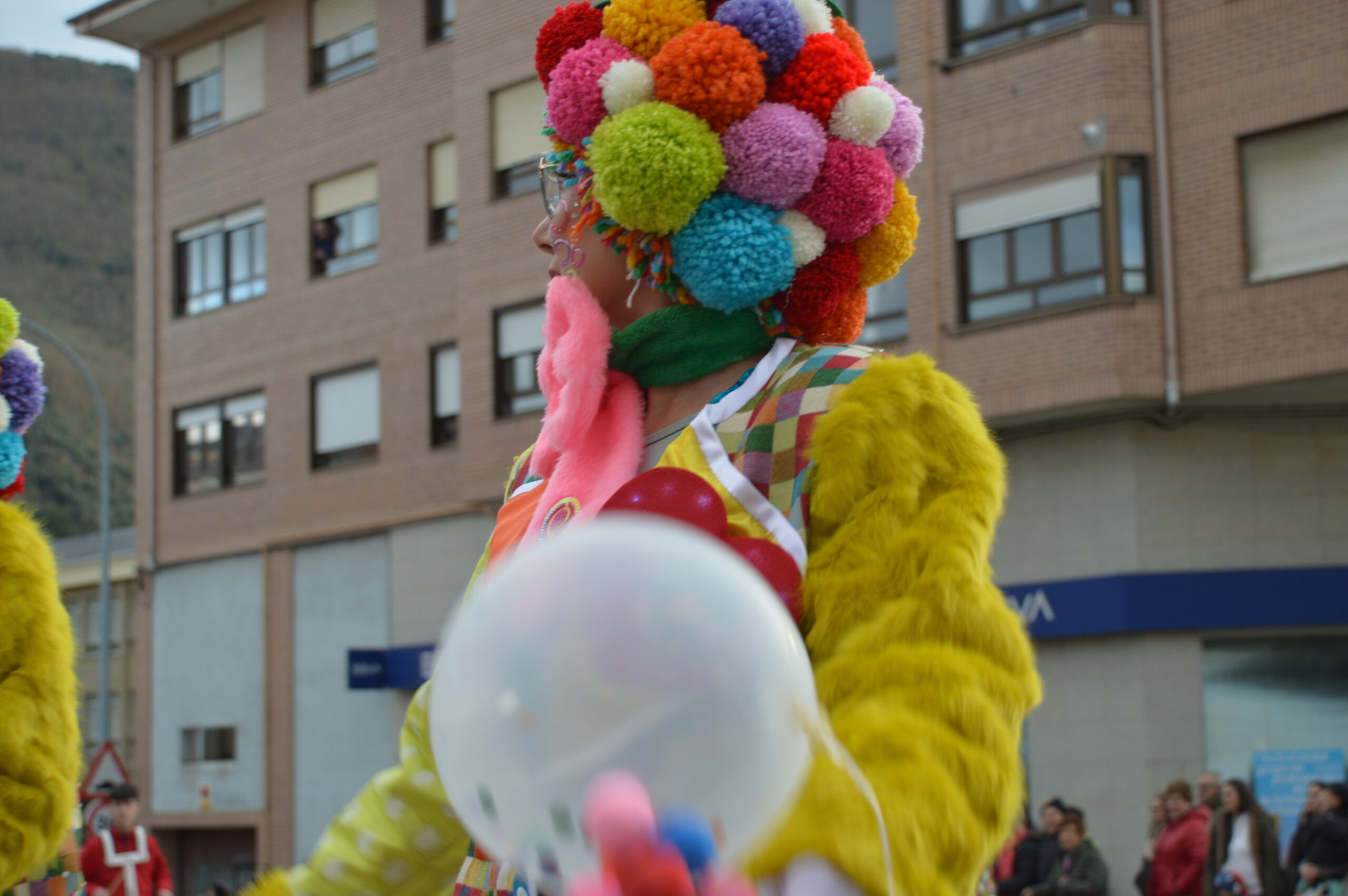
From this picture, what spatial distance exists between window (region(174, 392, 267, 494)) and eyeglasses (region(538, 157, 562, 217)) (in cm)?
2071

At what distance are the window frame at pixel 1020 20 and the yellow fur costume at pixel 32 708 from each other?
12.5 m

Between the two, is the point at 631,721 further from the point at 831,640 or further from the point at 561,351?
the point at 561,351

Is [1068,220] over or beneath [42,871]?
over

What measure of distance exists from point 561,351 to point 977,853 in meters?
1.25

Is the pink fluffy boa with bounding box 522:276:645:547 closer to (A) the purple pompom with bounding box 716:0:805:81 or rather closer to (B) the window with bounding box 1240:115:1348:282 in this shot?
(A) the purple pompom with bounding box 716:0:805:81

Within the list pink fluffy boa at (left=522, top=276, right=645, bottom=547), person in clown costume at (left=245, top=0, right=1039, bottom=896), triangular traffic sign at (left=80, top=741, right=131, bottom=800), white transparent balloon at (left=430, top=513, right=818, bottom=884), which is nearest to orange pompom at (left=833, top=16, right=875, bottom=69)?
person in clown costume at (left=245, top=0, right=1039, bottom=896)

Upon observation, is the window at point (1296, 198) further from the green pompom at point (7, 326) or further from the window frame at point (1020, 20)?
the green pompom at point (7, 326)

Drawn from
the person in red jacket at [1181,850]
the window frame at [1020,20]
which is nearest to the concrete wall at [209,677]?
the window frame at [1020,20]

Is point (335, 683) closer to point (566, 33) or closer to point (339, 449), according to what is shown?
point (339, 449)

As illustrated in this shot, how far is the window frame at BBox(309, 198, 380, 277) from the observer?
21.7m

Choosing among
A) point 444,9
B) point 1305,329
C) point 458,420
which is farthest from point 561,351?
point 444,9

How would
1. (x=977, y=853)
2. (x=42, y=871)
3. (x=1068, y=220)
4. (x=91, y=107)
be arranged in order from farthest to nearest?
1. (x=91, y=107)
2. (x=1068, y=220)
3. (x=42, y=871)
4. (x=977, y=853)

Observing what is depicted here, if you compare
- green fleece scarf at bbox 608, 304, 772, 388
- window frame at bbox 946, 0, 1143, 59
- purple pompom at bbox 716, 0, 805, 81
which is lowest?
green fleece scarf at bbox 608, 304, 772, 388

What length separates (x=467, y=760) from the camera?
151 centimetres
